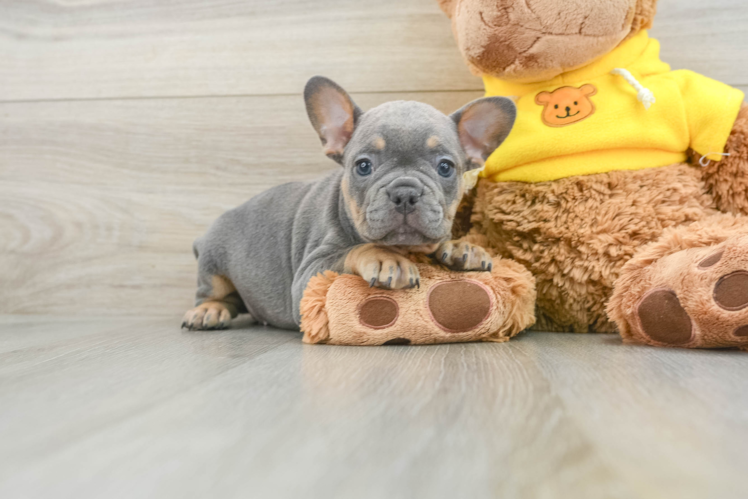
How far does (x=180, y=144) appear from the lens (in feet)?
7.74

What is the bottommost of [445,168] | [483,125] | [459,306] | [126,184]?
[459,306]

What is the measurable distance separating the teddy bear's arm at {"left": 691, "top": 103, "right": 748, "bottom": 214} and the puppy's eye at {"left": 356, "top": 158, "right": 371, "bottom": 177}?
94 cm

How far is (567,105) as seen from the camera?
5.30 ft

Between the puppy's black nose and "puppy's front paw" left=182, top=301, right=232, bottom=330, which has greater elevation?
the puppy's black nose

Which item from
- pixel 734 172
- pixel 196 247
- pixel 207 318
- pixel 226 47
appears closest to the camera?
pixel 734 172

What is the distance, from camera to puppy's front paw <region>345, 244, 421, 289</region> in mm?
1358

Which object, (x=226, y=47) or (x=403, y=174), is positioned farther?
(x=226, y=47)

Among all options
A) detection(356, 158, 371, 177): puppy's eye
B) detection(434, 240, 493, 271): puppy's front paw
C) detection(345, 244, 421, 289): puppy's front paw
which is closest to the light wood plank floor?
detection(345, 244, 421, 289): puppy's front paw

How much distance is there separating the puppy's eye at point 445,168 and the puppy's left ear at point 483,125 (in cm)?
13

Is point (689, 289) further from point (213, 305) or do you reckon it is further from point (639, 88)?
point (213, 305)

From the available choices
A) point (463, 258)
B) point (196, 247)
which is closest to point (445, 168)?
point (463, 258)

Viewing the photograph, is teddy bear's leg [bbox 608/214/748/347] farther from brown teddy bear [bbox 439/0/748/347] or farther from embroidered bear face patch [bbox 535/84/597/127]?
embroidered bear face patch [bbox 535/84/597/127]

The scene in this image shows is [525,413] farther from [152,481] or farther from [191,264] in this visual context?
[191,264]

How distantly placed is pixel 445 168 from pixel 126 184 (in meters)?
1.51
